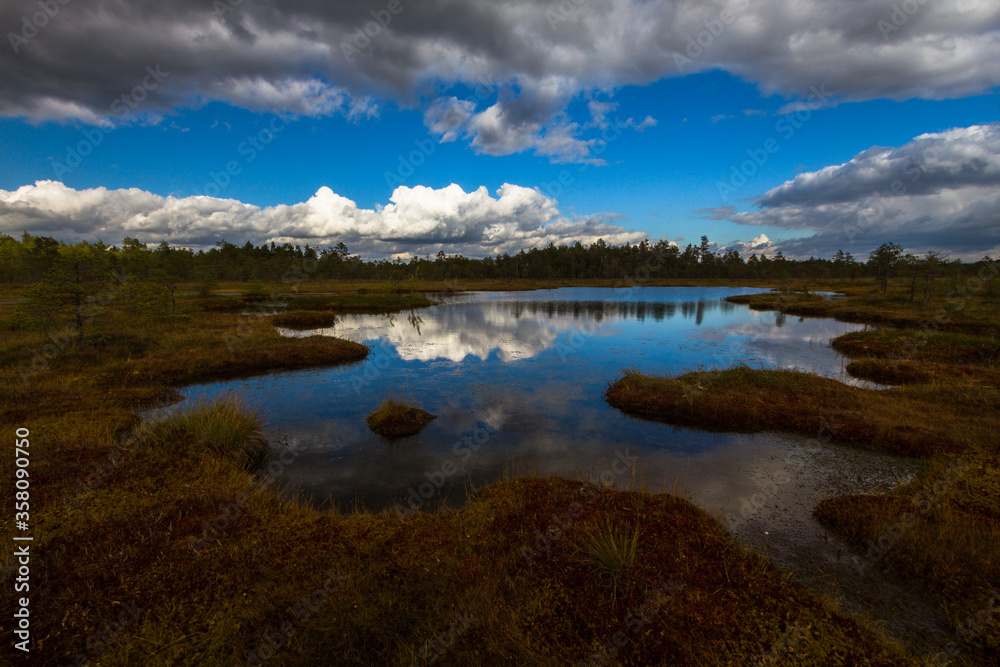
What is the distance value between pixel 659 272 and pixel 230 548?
6556 inches

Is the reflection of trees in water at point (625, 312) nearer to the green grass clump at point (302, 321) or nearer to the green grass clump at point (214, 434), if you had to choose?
the green grass clump at point (302, 321)

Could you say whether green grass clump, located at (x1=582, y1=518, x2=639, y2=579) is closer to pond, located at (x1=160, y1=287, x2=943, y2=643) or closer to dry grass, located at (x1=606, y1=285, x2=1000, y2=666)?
pond, located at (x1=160, y1=287, x2=943, y2=643)

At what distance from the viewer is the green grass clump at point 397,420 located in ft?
43.4

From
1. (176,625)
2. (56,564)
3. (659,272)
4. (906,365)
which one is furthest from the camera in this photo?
(659,272)

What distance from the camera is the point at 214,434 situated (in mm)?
10812

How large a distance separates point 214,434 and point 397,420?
16.9 ft

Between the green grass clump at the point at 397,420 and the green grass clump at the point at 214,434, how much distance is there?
3.35 m

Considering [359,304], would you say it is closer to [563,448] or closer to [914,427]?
[563,448]

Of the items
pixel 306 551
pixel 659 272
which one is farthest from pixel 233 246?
pixel 306 551

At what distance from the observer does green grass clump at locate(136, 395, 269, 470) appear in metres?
10.6

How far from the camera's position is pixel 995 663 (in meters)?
4.69

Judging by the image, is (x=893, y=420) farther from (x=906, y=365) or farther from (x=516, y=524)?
(x=516, y=524)

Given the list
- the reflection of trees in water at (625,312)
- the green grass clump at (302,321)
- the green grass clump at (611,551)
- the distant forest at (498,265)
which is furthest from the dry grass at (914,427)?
the distant forest at (498,265)

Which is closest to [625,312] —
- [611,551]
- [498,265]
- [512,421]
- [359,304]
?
[359,304]
